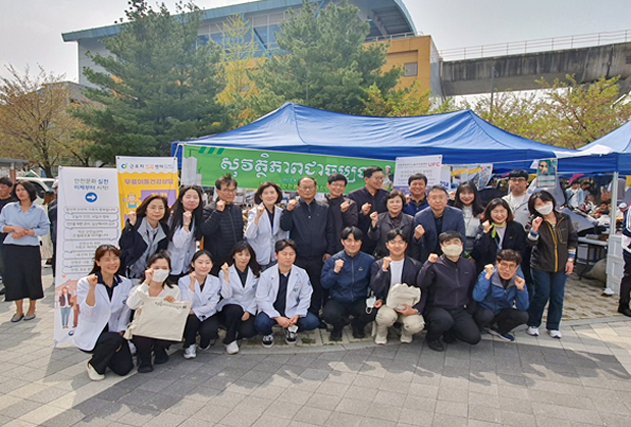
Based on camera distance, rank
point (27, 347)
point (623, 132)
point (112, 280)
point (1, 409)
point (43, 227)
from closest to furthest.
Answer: point (1, 409) → point (112, 280) → point (27, 347) → point (43, 227) → point (623, 132)

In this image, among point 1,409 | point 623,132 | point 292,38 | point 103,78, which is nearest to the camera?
point 1,409

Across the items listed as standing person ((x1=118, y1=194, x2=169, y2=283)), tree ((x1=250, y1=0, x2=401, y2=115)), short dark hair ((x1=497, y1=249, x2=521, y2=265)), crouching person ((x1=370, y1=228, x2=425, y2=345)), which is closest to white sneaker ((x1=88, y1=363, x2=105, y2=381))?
standing person ((x1=118, y1=194, x2=169, y2=283))

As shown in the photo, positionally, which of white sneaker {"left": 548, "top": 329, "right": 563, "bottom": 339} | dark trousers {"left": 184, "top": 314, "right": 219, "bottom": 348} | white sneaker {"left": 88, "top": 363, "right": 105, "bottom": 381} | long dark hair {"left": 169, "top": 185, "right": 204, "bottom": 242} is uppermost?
long dark hair {"left": 169, "top": 185, "right": 204, "bottom": 242}

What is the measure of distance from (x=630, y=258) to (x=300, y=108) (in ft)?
17.3

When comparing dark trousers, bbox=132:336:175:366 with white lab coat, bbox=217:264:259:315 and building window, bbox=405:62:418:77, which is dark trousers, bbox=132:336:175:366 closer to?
white lab coat, bbox=217:264:259:315

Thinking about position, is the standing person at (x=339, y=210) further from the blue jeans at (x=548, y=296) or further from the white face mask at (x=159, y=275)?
the blue jeans at (x=548, y=296)

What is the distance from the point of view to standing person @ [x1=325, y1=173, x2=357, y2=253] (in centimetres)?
440

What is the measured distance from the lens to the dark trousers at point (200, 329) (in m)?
3.58

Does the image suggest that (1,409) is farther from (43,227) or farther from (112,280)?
(43,227)

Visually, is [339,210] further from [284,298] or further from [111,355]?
[111,355]

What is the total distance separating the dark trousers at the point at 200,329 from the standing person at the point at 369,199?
2015 mm

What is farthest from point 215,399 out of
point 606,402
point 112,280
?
point 606,402

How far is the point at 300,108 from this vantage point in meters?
6.70

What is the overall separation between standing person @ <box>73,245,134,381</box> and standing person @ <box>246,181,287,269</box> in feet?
4.51
